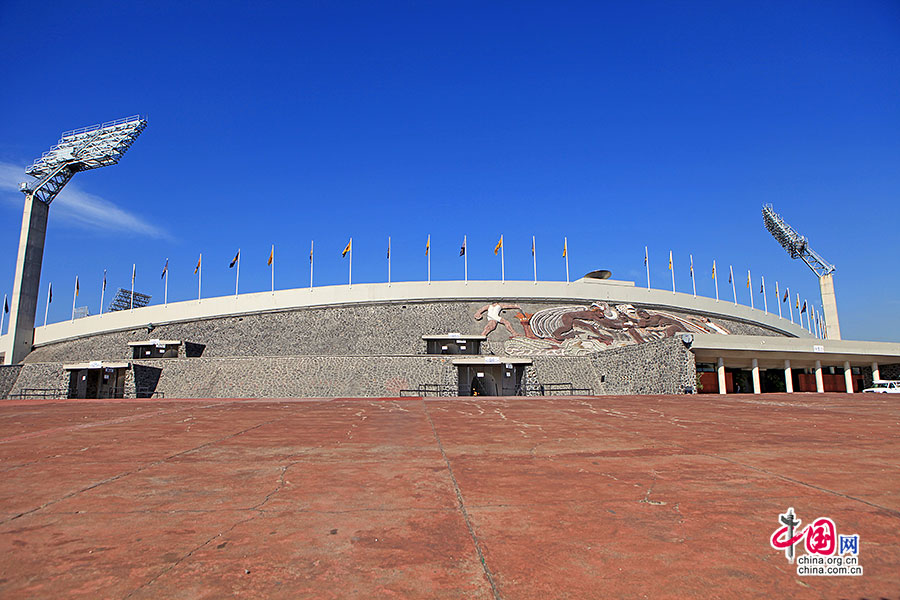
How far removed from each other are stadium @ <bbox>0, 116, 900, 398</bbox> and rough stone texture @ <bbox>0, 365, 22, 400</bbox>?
0.07 meters

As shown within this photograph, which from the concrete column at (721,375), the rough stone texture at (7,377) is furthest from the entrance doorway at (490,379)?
the rough stone texture at (7,377)

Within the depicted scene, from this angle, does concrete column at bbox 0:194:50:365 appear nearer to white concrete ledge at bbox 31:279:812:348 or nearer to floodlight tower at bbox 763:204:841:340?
white concrete ledge at bbox 31:279:812:348

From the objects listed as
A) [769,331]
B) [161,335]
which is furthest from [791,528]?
[769,331]

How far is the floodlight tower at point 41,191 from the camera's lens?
36594 millimetres

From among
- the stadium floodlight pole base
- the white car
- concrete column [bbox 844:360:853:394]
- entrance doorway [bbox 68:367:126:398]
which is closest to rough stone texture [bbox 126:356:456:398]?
entrance doorway [bbox 68:367:126:398]

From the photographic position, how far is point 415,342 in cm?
3438

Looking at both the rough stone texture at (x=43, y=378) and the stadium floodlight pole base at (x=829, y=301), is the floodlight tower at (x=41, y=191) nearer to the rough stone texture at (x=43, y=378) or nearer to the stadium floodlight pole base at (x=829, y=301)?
the rough stone texture at (x=43, y=378)

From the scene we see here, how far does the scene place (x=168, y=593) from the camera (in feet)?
6.30

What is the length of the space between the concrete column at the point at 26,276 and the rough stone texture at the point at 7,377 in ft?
28.5

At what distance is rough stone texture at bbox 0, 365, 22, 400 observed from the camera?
29.5 metres

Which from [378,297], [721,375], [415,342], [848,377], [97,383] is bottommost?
[97,383]

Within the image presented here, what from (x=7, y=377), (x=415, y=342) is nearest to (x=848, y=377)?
(x=415, y=342)

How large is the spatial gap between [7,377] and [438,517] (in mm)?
37877

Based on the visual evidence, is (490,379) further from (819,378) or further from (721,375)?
(819,378)
